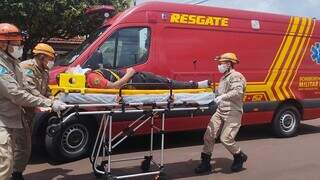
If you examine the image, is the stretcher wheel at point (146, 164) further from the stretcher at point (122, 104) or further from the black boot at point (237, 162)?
the black boot at point (237, 162)

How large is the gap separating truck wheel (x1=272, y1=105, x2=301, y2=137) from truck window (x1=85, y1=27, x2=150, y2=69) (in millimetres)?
3427

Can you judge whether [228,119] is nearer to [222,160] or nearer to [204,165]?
[204,165]

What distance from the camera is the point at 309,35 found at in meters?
11.7

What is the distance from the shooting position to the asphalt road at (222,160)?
784cm

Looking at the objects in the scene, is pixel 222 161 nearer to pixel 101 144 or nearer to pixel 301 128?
pixel 101 144

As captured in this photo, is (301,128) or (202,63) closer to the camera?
(202,63)

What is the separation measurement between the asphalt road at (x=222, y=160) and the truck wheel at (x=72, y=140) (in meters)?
0.15

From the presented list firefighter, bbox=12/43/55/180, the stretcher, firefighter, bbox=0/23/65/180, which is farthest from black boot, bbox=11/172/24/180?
firefighter, bbox=0/23/65/180

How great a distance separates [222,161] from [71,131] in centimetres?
250

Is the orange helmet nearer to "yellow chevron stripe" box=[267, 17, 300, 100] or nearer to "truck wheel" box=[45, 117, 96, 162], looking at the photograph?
"truck wheel" box=[45, 117, 96, 162]

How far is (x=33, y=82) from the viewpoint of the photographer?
22.8 feet

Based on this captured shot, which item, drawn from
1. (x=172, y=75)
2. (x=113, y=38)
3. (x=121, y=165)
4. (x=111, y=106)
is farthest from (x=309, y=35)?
(x=111, y=106)

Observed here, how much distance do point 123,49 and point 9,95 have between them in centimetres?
382

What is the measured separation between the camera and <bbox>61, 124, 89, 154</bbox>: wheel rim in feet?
28.2
